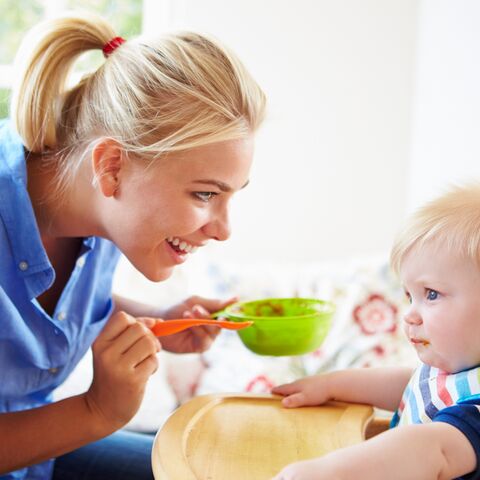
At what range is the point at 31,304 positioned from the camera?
1200 millimetres

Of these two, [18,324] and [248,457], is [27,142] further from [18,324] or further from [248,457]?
[248,457]

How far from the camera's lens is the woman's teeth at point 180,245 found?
1.21m

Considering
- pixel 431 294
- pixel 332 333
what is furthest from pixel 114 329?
pixel 332 333

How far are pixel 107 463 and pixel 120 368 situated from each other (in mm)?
374

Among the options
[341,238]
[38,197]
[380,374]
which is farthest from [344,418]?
[341,238]

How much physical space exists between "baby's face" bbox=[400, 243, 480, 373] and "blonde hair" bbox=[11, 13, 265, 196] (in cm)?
38

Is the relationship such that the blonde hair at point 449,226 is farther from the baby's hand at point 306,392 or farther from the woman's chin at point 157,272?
the woman's chin at point 157,272

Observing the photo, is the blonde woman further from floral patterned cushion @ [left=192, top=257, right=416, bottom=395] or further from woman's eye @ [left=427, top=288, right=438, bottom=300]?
floral patterned cushion @ [left=192, top=257, right=416, bottom=395]

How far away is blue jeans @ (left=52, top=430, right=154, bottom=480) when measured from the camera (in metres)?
1.35

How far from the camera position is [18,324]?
1153 mm

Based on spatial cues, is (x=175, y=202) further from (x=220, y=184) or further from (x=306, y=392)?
(x=306, y=392)

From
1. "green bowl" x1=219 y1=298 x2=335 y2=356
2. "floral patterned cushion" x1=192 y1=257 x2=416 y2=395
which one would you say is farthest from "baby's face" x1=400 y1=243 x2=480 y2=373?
"floral patterned cushion" x1=192 y1=257 x2=416 y2=395

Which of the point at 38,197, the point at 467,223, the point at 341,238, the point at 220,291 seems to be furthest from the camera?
the point at 341,238

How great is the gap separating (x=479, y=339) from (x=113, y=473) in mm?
760
